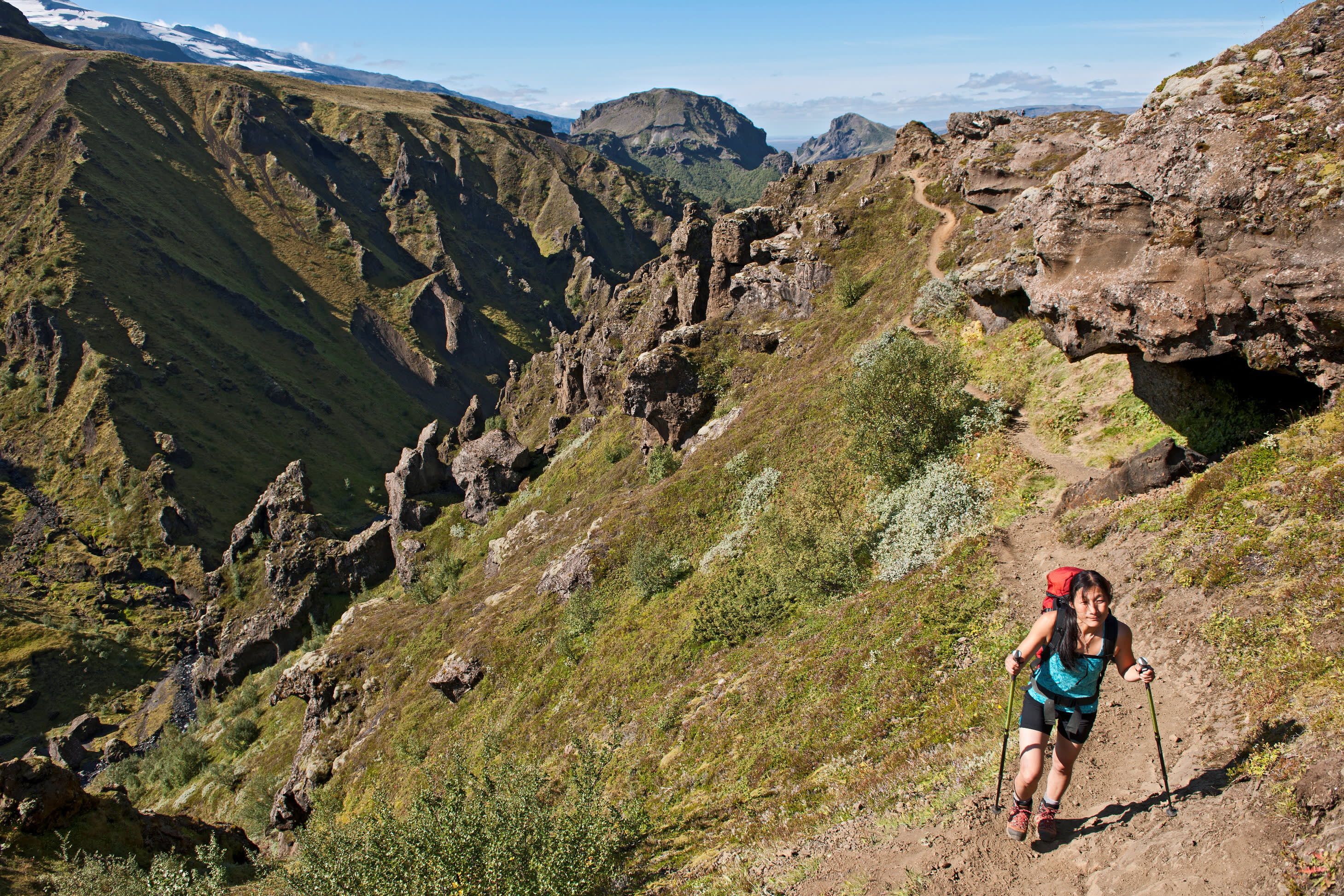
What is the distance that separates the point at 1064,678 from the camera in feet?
25.1

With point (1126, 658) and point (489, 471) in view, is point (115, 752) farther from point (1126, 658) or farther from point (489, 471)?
point (1126, 658)

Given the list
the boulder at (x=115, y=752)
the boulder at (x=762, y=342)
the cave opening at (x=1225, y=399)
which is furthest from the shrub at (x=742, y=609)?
the boulder at (x=115, y=752)

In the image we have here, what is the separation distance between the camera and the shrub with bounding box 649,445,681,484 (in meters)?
41.0

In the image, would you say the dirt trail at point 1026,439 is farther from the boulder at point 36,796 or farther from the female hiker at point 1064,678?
the boulder at point 36,796

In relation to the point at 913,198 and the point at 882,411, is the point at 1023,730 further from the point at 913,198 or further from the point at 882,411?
the point at 913,198

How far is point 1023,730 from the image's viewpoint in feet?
26.3

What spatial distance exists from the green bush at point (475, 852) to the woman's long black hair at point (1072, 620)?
734cm

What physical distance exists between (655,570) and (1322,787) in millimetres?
22712

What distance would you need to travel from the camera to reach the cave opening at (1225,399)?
13.5 meters

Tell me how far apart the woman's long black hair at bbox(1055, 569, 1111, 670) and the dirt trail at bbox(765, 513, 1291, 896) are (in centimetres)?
192

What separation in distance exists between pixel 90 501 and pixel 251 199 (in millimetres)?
106620

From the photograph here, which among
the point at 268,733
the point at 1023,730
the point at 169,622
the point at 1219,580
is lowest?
the point at 169,622

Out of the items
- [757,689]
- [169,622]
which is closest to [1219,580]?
[757,689]

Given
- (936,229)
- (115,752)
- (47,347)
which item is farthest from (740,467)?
(47,347)
